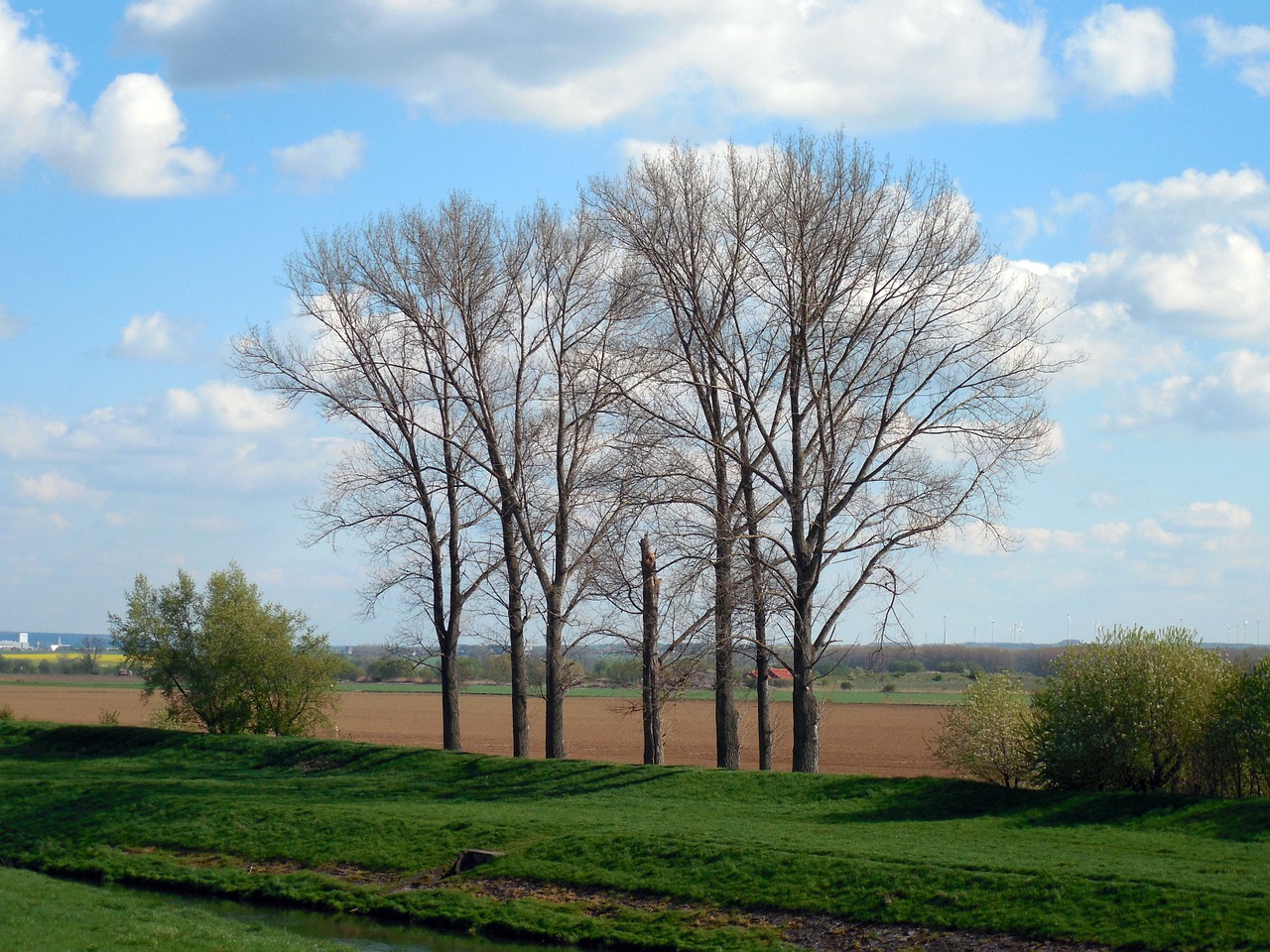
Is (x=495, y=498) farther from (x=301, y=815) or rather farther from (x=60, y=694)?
(x=60, y=694)

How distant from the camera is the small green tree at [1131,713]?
1977cm

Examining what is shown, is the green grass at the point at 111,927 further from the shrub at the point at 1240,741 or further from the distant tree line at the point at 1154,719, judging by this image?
the shrub at the point at 1240,741

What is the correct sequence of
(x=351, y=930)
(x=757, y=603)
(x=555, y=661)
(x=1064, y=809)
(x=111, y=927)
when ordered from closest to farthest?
(x=111, y=927) → (x=351, y=930) → (x=1064, y=809) → (x=757, y=603) → (x=555, y=661)

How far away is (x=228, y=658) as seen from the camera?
37.5m

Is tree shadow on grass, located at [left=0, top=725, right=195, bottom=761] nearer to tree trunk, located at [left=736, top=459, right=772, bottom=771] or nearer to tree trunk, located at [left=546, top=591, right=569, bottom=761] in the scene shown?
tree trunk, located at [left=546, top=591, right=569, bottom=761]

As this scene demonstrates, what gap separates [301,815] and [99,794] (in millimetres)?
Answer: 5924

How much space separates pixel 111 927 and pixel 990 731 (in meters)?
18.1

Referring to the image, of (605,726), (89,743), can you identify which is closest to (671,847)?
(89,743)

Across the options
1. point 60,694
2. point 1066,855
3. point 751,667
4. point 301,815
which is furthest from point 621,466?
point 60,694

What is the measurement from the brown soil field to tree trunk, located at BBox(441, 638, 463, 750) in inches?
193

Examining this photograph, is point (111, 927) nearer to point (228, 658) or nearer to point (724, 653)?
point (724, 653)

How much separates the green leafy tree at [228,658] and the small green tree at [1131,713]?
82.6ft

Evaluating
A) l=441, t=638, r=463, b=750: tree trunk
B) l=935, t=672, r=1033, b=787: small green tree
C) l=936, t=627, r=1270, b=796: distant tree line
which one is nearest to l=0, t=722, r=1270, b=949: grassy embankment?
l=936, t=627, r=1270, b=796: distant tree line

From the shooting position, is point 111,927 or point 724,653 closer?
point 111,927
